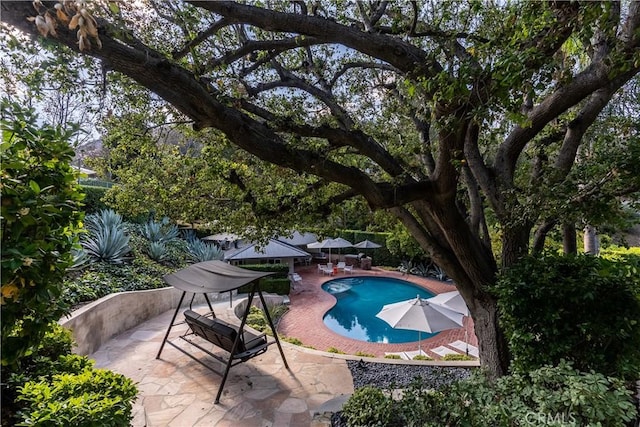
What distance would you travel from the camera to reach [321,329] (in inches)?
434

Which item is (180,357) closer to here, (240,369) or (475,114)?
(240,369)

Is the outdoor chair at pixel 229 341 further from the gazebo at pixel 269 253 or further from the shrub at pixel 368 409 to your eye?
the gazebo at pixel 269 253

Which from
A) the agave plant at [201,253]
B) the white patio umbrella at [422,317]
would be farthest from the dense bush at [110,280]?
the white patio umbrella at [422,317]

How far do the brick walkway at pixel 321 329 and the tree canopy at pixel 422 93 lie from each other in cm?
495

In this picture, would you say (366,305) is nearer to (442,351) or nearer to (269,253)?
(269,253)

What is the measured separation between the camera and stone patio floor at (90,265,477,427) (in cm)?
453

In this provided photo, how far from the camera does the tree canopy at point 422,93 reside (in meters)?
2.69

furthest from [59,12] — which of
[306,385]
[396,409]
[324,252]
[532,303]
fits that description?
[324,252]

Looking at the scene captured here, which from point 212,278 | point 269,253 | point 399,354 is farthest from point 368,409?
point 269,253

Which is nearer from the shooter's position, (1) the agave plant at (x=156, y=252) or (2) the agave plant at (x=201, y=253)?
(1) the agave plant at (x=156, y=252)

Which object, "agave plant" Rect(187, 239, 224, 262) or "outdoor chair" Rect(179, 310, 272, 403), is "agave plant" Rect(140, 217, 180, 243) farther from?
"outdoor chair" Rect(179, 310, 272, 403)

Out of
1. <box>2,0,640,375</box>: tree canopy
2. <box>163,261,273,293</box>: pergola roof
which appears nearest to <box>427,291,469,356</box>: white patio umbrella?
<box>2,0,640,375</box>: tree canopy

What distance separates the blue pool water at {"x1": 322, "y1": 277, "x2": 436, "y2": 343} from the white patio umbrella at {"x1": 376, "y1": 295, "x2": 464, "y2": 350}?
10.4 feet

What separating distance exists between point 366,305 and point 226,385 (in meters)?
10.2
